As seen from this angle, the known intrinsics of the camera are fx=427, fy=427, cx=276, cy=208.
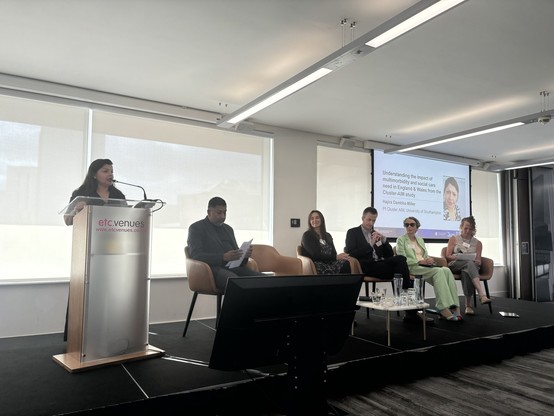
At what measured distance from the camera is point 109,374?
267 cm

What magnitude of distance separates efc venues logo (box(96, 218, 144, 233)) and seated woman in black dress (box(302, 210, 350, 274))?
2.29 meters

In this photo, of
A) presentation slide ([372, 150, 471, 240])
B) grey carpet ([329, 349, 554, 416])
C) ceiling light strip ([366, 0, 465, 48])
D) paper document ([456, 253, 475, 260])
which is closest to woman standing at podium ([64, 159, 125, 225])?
ceiling light strip ([366, 0, 465, 48])

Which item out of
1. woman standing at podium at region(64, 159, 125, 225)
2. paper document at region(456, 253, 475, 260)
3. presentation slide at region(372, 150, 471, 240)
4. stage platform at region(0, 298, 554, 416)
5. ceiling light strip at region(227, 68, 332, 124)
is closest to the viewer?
stage platform at region(0, 298, 554, 416)

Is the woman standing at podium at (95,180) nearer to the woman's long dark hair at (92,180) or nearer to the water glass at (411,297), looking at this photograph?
the woman's long dark hair at (92,180)

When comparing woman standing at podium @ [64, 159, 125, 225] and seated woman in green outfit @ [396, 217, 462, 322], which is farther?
seated woman in green outfit @ [396, 217, 462, 322]

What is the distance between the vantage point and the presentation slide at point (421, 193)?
6891mm

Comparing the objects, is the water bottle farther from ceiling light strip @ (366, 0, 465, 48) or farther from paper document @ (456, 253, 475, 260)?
ceiling light strip @ (366, 0, 465, 48)

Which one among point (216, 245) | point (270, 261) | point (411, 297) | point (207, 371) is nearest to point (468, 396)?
point (411, 297)

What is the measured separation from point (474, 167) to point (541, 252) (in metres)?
2.10

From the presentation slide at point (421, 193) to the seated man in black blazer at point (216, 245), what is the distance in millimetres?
3358

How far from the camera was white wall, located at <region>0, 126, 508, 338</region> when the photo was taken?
4.15 meters

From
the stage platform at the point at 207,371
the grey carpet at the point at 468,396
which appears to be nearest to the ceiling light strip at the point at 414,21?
the stage platform at the point at 207,371

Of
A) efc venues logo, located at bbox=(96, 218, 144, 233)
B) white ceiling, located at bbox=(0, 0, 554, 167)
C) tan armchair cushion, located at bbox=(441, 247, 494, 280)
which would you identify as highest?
white ceiling, located at bbox=(0, 0, 554, 167)

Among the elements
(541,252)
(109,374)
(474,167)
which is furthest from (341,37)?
(541,252)
